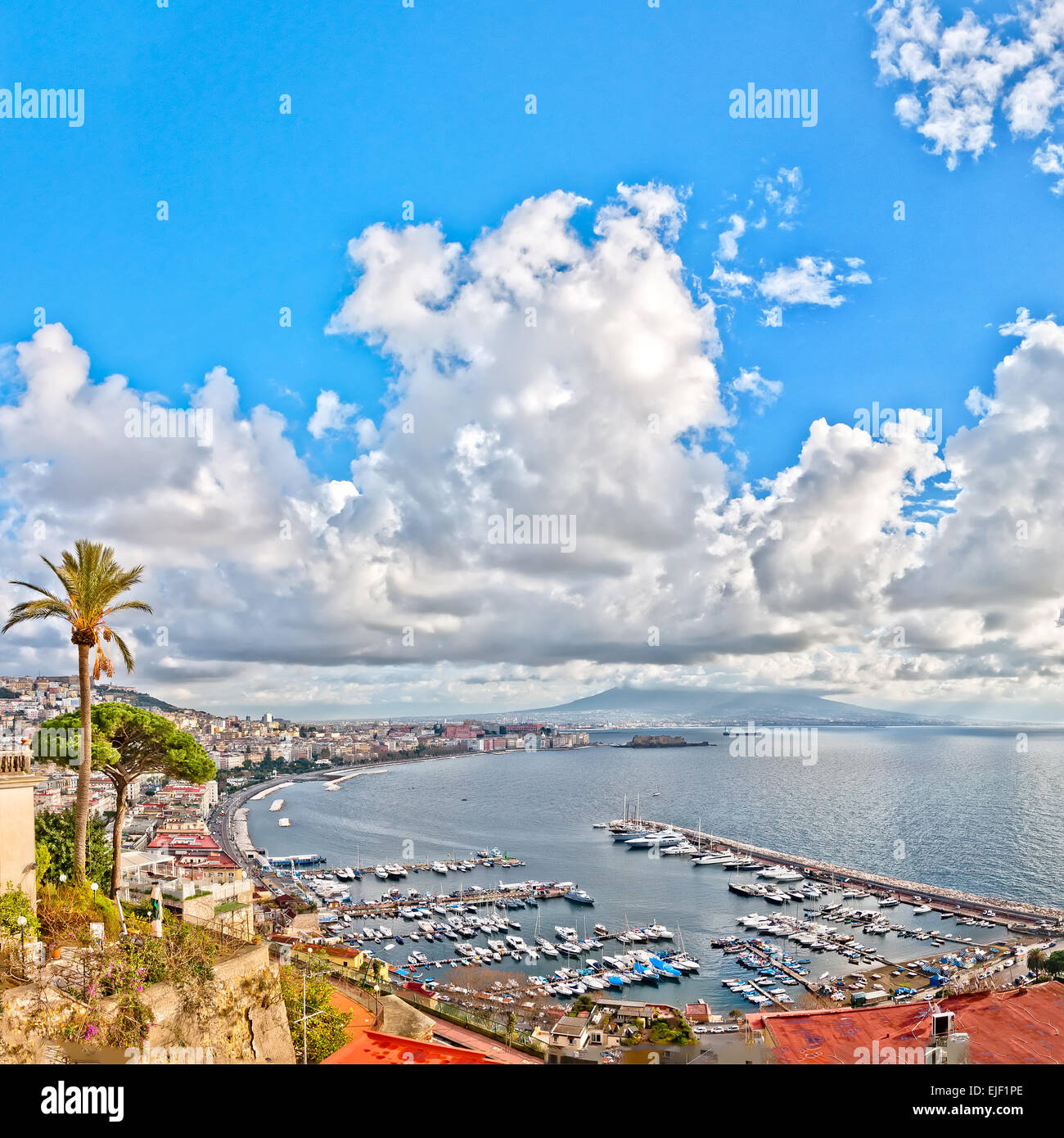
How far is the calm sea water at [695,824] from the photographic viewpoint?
85.1 feet

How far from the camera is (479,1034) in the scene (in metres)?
11.8

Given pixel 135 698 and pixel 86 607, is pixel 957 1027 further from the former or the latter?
pixel 135 698

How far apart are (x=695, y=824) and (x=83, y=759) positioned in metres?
41.1

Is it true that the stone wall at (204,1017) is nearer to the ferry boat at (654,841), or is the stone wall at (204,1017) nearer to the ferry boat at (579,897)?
the ferry boat at (579,897)

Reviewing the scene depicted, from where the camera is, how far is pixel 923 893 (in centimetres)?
2683

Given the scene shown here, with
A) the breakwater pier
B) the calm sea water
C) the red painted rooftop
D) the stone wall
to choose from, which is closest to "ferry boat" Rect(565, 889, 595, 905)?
the calm sea water

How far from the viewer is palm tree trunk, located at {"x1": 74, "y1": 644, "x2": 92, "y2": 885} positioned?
24.3 ft

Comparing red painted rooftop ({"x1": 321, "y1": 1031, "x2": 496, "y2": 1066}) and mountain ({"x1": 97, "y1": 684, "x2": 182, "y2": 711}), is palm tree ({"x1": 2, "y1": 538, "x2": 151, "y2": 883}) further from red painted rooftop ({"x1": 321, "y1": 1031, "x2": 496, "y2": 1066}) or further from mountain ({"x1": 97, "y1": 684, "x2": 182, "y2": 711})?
mountain ({"x1": 97, "y1": 684, "x2": 182, "y2": 711})

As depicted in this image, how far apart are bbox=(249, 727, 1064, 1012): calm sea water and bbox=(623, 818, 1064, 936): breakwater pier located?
1.04m

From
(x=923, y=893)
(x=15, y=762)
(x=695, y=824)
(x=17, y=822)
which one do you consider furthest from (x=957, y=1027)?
(x=695, y=824)

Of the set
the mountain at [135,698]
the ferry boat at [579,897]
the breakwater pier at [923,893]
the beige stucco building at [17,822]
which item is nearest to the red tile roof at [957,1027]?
the beige stucco building at [17,822]
